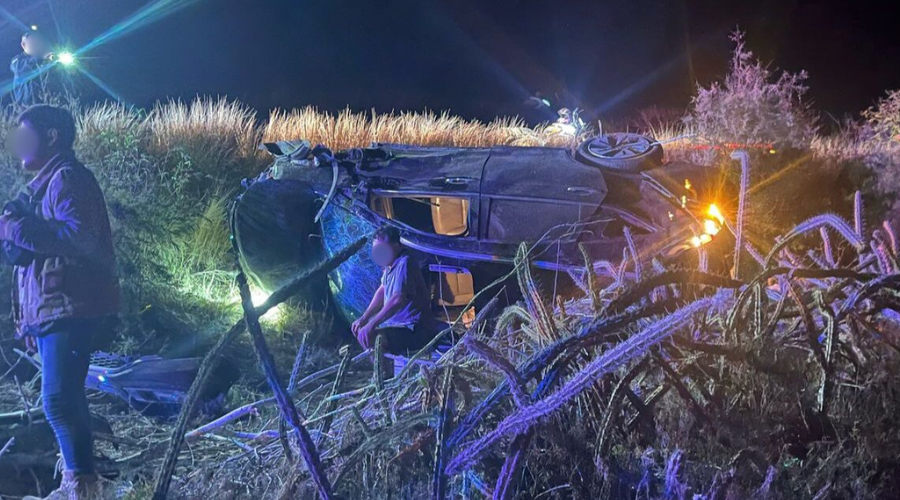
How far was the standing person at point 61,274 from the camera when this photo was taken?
3082 millimetres

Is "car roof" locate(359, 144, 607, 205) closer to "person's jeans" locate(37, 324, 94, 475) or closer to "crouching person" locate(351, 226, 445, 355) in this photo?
"crouching person" locate(351, 226, 445, 355)

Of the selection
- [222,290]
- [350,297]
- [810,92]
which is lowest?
[350,297]

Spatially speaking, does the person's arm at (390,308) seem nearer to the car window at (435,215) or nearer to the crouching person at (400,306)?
the crouching person at (400,306)

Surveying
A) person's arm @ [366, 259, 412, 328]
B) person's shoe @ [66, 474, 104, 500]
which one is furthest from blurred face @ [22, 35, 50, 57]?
person's shoe @ [66, 474, 104, 500]

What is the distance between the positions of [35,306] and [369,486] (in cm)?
226

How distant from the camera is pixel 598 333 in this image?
54.9 inches

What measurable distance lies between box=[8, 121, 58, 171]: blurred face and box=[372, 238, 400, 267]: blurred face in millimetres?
2458

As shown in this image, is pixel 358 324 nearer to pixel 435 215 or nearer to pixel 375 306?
pixel 375 306

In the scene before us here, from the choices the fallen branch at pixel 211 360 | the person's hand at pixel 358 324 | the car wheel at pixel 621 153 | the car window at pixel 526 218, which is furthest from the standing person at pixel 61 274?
the car wheel at pixel 621 153

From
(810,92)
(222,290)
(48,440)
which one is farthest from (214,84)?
(810,92)

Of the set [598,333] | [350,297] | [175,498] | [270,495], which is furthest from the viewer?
[350,297]

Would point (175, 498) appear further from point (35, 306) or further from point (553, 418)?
point (35, 306)

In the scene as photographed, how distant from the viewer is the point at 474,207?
18.6 ft

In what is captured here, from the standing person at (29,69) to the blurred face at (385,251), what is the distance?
188 inches
